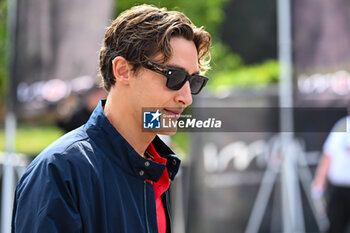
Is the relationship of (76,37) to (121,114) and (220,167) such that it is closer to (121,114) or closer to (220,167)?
(220,167)

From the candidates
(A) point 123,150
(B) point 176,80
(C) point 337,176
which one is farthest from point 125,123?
(C) point 337,176

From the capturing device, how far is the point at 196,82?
6.88ft

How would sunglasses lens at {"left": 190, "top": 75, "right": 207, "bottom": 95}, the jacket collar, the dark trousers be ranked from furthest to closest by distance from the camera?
the dark trousers, sunglasses lens at {"left": 190, "top": 75, "right": 207, "bottom": 95}, the jacket collar

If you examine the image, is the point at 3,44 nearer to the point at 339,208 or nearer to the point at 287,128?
the point at 287,128

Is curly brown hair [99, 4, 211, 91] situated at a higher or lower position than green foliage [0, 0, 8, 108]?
lower

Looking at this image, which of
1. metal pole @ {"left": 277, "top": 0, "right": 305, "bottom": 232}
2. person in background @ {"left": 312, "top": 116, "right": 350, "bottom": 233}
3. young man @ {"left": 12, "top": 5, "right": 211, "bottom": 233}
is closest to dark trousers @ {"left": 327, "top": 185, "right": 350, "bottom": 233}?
person in background @ {"left": 312, "top": 116, "right": 350, "bottom": 233}

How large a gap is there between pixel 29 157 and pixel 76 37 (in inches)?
53.3

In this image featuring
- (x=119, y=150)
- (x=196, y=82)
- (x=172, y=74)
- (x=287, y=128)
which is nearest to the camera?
(x=119, y=150)

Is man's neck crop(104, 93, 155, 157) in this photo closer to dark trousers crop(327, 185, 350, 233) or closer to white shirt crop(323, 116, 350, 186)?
white shirt crop(323, 116, 350, 186)

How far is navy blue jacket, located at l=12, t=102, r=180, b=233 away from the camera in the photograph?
1.59m

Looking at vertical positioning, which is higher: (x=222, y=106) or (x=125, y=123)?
(x=222, y=106)

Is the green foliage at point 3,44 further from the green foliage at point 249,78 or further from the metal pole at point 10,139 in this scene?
the green foliage at point 249,78

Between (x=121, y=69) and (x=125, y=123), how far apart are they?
0.20 m

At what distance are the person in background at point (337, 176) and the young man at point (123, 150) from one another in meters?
4.54
